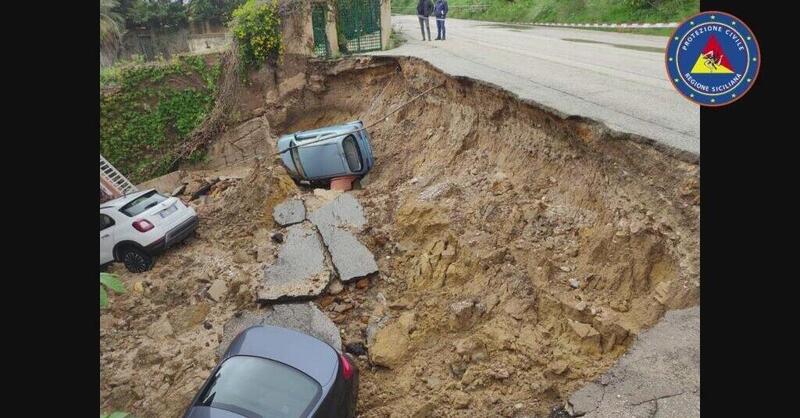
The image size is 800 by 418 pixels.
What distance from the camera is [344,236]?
364 inches

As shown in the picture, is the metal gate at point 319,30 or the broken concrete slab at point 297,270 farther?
the metal gate at point 319,30

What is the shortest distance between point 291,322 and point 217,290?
5.93ft

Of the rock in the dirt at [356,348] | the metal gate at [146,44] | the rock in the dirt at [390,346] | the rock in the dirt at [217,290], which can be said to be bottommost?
the rock in the dirt at [356,348]

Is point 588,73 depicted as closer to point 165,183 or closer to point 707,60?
point 707,60

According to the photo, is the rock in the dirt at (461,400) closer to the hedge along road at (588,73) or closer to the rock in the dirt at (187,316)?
the hedge along road at (588,73)

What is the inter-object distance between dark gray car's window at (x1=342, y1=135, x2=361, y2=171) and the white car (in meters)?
3.80

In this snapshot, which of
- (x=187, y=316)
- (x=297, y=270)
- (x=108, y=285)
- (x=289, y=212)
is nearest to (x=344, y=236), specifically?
(x=297, y=270)

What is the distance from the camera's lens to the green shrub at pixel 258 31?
14.1 metres

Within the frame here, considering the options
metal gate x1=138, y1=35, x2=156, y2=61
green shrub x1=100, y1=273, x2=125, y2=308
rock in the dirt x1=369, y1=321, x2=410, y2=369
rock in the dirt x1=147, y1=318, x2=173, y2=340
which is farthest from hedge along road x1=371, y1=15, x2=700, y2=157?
metal gate x1=138, y1=35, x2=156, y2=61

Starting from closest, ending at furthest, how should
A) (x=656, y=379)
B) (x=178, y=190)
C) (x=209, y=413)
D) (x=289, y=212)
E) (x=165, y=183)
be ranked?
(x=656, y=379)
(x=209, y=413)
(x=289, y=212)
(x=178, y=190)
(x=165, y=183)

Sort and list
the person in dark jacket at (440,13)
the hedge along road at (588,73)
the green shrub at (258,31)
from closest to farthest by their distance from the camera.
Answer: the hedge along road at (588,73) < the green shrub at (258,31) < the person in dark jacket at (440,13)

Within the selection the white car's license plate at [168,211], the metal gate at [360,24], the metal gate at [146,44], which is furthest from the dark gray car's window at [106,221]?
the metal gate at [146,44]

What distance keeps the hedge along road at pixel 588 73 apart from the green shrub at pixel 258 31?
3.10 m

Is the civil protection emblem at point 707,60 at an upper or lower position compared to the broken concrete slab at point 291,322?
upper
